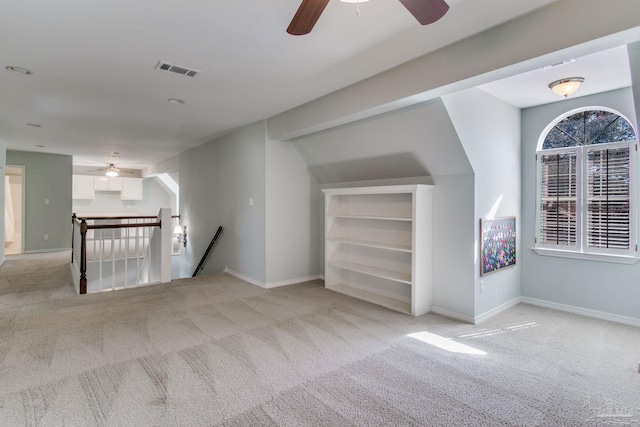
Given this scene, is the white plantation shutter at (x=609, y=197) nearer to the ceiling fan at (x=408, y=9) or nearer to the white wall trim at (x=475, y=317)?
the white wall trim at (x=475, y=317)

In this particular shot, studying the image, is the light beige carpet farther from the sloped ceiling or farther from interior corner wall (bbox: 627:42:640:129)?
interior corner wall (bbox: 627:42:640:129)

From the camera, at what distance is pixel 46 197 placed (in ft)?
25.7

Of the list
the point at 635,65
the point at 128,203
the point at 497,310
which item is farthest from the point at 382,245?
the point at 128,203

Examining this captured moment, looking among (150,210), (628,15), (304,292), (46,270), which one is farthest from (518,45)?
(150,210)

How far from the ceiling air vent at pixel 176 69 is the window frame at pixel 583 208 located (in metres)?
4.26

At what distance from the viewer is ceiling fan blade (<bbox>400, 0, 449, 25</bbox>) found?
1535 millimetres

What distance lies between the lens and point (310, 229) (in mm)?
5391

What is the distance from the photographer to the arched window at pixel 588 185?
3.63 meters

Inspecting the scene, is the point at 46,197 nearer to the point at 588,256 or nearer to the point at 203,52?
the point at 203,52

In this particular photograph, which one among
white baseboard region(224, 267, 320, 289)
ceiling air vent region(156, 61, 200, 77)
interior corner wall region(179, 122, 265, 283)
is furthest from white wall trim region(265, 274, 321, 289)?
ceiling air vent region(156, 61, 200, 77)

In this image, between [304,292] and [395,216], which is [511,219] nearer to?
[395,216]

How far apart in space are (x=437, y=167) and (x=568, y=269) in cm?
210

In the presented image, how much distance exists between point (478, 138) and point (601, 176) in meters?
1.59

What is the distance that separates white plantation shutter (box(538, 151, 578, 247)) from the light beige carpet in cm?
96
